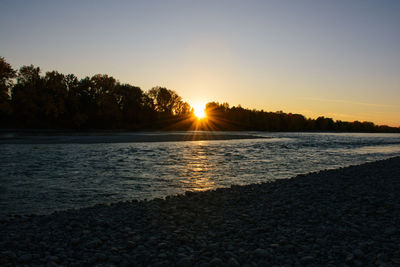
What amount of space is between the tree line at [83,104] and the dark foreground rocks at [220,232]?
3158 inches

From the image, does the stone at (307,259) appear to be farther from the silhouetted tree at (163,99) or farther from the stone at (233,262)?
the silhouetted tree at (163,99)

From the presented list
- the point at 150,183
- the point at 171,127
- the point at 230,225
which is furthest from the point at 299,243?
the point at 171,127

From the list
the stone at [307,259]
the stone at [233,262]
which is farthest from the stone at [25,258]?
the stone at [307,259]

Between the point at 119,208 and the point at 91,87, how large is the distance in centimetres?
11832

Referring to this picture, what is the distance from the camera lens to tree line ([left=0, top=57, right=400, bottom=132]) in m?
94.4

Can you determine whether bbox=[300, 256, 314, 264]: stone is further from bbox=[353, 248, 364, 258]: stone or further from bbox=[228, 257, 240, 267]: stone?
bbox=[228, 257, 240, 267]: stone

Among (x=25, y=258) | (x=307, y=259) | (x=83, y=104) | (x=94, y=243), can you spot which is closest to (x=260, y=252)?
(x=307, y=259)

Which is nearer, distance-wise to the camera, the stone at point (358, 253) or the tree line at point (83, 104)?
the stone at point (358, 253)

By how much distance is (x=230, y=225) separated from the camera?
819 centimetres

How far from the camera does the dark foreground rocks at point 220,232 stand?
5.98 metres

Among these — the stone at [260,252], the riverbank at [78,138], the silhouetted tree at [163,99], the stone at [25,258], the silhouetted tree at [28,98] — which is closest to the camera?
the stone at [25,258]

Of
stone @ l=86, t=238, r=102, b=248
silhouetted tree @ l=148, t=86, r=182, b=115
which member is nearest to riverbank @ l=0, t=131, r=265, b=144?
stone @ l=86, t=238, r=102, b=248

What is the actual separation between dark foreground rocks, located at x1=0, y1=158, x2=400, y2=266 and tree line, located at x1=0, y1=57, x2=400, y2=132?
80.2 metres

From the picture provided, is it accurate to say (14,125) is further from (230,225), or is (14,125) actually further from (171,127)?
(230,225)
